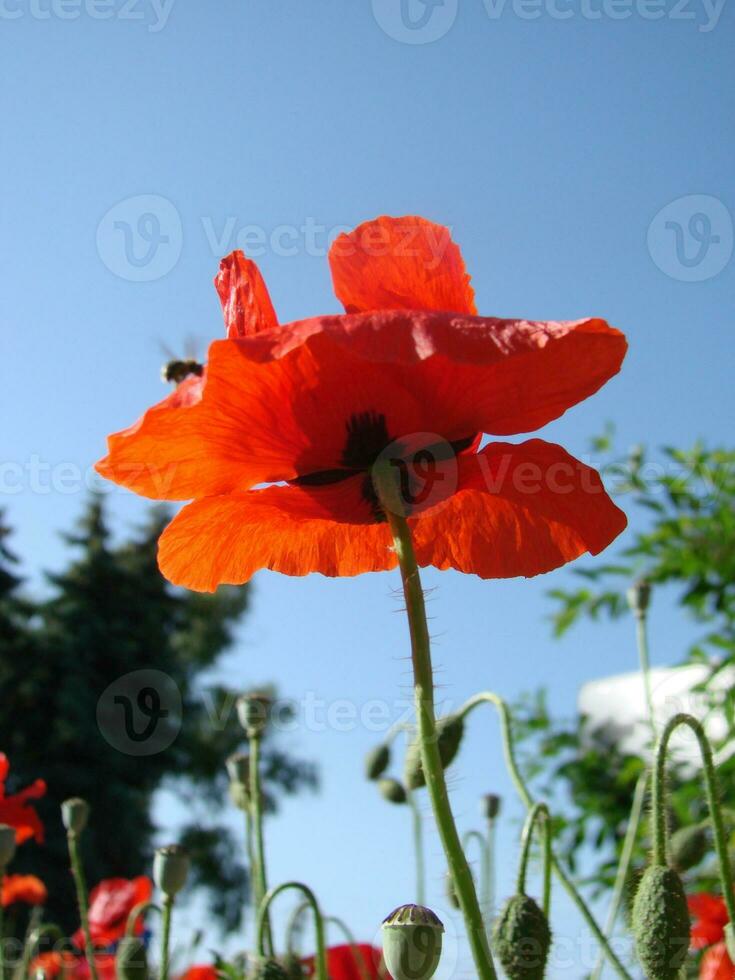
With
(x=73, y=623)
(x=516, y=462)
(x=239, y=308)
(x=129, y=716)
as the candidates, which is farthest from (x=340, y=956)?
(x=73, y=623)

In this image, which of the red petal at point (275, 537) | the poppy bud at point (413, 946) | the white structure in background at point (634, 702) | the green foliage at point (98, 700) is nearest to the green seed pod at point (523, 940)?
the poppy bud at point (413, 946)

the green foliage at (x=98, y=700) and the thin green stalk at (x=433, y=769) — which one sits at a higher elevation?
the green foliage at (x=98, y=700)

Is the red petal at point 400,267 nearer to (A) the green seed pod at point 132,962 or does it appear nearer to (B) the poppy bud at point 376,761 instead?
(A) the green seed pod at point 132,962

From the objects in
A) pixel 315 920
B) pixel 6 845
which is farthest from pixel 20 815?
pixel 315 920

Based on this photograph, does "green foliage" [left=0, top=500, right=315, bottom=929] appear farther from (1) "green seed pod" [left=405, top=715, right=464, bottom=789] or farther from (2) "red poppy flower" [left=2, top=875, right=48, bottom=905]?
(1) "green seed pod" [left=405, top=715, right=464, bottom=789]

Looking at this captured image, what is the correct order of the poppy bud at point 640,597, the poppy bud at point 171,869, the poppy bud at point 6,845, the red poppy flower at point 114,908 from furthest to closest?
1. the red poppy flower at point 114,908
2. the poppy bud at point 640,597
3. the poppy bud at point 6,845
4. the poppy bud at point 171,869

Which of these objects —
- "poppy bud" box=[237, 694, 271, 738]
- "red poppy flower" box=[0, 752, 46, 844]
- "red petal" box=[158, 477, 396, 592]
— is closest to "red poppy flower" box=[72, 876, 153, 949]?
"red poppy flower" box=[0, 752, 46, 844]
